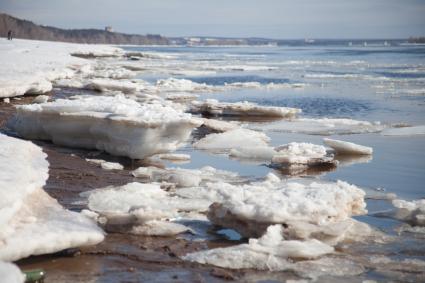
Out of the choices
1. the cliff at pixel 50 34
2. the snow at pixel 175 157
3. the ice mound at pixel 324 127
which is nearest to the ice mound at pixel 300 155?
the snow at pixel 175 157

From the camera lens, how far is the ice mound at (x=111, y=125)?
7266mm

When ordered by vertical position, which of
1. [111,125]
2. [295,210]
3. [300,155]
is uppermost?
[111,125]

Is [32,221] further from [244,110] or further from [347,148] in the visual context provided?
[244,110]

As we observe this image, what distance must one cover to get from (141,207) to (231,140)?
15.2 ft

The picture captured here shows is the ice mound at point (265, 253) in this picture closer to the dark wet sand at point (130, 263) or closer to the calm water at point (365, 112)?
the dark wet sand at point (130, 263)

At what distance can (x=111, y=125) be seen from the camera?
7.43 metres

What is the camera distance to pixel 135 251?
13.6ft

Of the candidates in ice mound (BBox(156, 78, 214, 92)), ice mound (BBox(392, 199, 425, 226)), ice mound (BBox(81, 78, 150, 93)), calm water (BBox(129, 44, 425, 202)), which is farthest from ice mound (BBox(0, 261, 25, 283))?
ice mound (BBox(156, 78, 214, 92))

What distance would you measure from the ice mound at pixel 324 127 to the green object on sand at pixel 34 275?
26.2 feet

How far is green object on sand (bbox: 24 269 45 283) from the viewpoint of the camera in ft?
10.8

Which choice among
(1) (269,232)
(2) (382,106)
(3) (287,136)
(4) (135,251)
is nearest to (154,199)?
(4) (135,251)

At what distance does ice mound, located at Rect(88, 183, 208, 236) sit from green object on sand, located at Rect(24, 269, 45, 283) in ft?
3.86

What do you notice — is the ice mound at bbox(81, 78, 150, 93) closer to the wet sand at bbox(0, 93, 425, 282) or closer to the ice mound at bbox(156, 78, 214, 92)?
the ice mound at bbox(156, 78, 214, 92)

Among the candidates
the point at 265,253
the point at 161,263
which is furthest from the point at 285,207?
the point at 161,263
